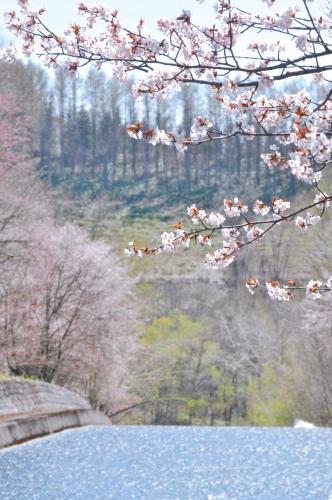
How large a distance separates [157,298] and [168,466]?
29383 millimetres

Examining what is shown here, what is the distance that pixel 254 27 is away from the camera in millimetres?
5070

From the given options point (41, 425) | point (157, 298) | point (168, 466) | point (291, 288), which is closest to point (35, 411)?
point (41, 425)

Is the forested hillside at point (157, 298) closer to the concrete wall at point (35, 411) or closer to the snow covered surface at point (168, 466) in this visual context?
the concrete wall at point (35, 411)

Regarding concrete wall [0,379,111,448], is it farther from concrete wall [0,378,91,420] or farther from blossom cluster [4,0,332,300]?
blossom cluster [4,0,332,300]

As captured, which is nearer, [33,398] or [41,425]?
[41,425]

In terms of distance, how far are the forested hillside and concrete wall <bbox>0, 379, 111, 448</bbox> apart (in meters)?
2.24

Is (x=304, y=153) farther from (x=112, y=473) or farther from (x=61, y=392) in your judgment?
(x=61, y=392)

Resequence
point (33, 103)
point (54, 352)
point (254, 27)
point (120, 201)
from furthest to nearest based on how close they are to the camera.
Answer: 1. point (120, 201)
2. point (33, 103)
3. point (54, 352)
4. point (254, 27)

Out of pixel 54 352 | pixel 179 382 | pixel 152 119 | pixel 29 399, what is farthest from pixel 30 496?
pixel 152 119

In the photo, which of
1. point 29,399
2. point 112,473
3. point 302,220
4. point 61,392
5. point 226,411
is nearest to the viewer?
point 302,220

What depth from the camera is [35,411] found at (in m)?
15.0

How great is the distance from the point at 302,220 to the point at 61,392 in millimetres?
12618

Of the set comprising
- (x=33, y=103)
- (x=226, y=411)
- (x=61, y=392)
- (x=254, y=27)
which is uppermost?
Answer: (x=33, y=103)

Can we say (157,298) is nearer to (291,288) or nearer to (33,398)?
(33,398)
